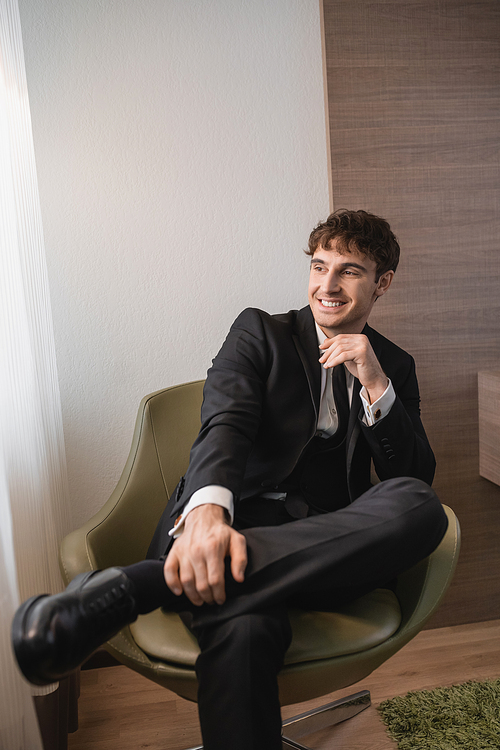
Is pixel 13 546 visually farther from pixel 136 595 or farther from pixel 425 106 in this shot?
pixel 425 106

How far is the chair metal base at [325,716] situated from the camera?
1697 mm

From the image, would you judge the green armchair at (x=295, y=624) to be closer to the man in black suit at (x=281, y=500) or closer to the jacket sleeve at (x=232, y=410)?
the man in black suit at (x=281, y=500)

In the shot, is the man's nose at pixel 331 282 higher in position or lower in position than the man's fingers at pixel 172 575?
higher

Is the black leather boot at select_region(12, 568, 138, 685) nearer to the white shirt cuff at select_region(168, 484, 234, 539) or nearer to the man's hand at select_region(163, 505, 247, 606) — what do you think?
the man's hand at select_region(163, 505, 247, 606)

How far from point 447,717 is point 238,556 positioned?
1.02 metres

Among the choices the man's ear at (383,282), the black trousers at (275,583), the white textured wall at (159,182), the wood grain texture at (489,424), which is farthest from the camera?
the wood grain texture at (489,424)

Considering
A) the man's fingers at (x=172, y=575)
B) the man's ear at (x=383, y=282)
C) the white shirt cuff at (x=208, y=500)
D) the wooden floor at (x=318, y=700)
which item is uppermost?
the man's ear at (x=383, y=282)

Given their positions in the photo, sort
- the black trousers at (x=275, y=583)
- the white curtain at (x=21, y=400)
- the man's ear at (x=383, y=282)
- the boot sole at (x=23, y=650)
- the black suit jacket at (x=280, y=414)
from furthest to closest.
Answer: the man's ear at (x=383, y=282)
the black suit jacket at (x=280, y=414)
the white curtain at (x=21, y=400)
the black trousers at (x=275, y=583)
the boot sole at (x=23, y=650)

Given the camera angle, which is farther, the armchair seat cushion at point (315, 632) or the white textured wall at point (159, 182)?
the white textured wall at point (159, 182)

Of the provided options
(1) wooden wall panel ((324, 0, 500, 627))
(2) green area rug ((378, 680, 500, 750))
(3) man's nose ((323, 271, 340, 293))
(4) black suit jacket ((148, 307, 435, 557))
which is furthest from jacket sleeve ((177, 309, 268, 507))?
(2) green area rug ((378, 680, 500, 750))

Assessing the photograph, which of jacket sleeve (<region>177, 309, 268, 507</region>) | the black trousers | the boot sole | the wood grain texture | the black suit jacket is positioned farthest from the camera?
the wood grain texture

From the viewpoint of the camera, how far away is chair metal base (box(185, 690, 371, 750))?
1.70 metres

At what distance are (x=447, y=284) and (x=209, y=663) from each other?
5.18ft

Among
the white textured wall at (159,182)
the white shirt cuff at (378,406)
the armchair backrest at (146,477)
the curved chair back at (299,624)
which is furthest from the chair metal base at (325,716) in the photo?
the white textured wall at (159,182)
